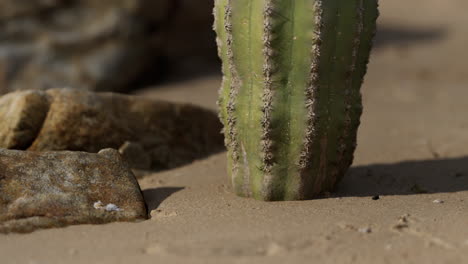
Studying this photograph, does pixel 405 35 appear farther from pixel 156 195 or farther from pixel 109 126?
pixel 156 195

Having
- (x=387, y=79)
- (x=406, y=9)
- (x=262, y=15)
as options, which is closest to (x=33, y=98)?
(x=262, y=15)

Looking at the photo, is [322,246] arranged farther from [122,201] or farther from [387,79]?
[387,79]

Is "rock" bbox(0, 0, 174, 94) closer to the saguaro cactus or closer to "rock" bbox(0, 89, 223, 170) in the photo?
"rock" bbox(0, 89, 223, 170)

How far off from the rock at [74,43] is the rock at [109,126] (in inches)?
107

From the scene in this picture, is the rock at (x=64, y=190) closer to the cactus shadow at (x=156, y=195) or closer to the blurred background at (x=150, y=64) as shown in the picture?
the cactus shadow at (x=156, y=195)

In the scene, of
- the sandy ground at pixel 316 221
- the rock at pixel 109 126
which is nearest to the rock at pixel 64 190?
the sandy ground at pixel 316 221

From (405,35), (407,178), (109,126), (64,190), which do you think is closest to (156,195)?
(64,190)

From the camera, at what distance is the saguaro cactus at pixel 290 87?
3.14 m

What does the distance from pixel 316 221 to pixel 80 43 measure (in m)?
4.85

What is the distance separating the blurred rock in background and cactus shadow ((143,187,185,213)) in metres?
3.55

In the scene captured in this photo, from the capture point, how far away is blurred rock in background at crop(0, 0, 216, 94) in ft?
23.0

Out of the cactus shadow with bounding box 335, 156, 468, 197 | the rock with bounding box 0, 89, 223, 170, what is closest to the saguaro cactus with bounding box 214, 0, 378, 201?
the cactus shadow with bounding box 335, 156, 468, 197

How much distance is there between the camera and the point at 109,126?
423cm

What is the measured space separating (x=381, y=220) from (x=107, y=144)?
188 centimetres
